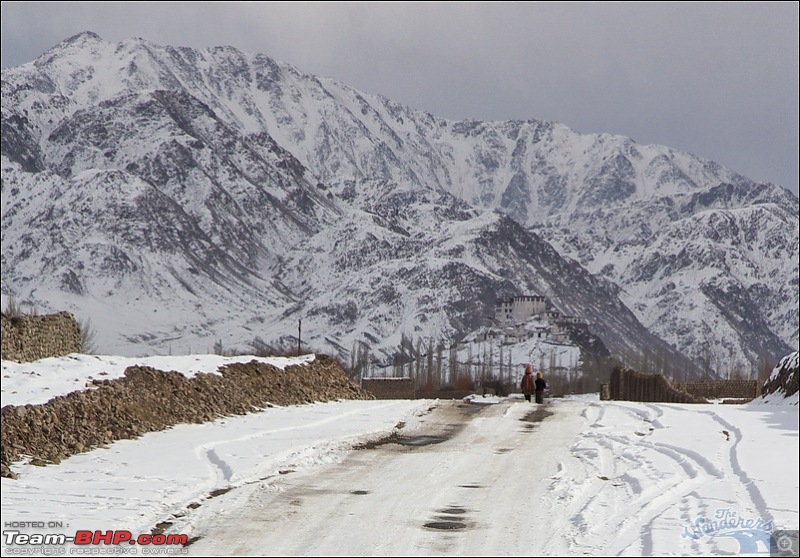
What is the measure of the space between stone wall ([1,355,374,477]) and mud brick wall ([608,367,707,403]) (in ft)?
55.1

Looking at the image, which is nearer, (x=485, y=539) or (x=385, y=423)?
(x=485, y=539)

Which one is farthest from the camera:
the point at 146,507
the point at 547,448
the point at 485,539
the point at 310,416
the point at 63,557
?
the point at 310,416

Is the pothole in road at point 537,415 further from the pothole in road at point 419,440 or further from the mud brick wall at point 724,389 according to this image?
the mud brick wall at point 724,389

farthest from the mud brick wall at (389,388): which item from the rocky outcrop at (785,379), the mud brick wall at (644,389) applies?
the rocky outcrop at (785,379)

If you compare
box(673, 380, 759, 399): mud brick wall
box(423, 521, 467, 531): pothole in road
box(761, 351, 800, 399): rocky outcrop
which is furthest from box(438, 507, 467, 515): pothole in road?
box(673, 380, 759, 399): mud brick wall

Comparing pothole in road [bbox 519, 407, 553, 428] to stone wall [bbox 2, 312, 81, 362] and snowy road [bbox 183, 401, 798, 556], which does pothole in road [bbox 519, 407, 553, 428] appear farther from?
stone wall [bbox 2, 312, 81, 362]

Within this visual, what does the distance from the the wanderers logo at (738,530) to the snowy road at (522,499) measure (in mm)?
45

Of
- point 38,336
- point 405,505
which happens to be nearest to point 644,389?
point 38,336

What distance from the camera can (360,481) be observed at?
1708 cm

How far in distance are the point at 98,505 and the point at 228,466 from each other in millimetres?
3811

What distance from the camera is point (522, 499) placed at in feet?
50.6

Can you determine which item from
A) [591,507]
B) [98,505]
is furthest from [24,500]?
[591,507]

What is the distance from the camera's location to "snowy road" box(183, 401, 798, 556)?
40.9 ft

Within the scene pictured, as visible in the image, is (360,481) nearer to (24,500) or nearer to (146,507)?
(146,507)
